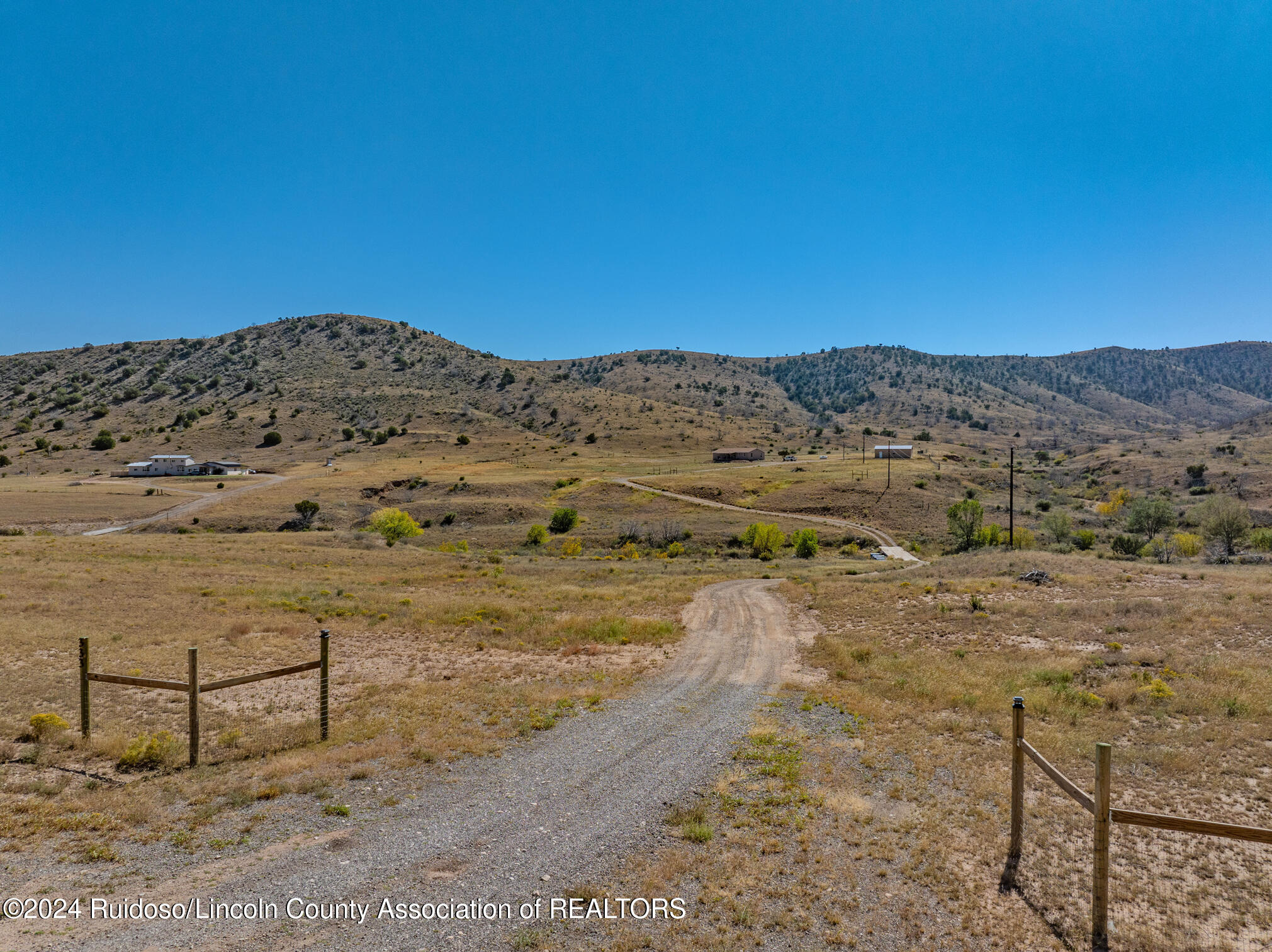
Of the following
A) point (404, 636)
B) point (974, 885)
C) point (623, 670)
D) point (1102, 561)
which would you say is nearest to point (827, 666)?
point (623, 670)

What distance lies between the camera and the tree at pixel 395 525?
2579 inches

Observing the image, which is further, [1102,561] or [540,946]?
[1102,561]

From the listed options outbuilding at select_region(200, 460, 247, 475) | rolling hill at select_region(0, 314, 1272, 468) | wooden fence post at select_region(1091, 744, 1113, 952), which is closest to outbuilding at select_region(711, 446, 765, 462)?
rolling hill at select_region(0, 314, 1272, 468)

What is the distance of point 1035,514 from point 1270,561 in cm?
3464

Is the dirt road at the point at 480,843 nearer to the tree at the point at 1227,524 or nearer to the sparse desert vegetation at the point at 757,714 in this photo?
the sparse desert vegetation at the point at 757,714

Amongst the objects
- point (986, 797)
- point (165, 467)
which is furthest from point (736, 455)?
point (986, 797)

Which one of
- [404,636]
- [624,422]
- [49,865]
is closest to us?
[49,865]

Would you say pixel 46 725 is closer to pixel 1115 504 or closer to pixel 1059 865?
pixel 1059 865

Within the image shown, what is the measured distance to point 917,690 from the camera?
1528 cm

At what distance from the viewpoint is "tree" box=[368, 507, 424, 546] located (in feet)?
215

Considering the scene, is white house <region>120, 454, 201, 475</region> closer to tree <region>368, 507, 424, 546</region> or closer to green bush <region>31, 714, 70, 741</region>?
tree <region>368, 507, 424, 546</region>

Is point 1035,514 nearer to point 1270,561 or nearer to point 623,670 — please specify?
point 1270,561

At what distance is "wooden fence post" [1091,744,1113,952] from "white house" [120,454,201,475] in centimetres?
12190

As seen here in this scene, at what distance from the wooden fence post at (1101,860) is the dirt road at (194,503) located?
80.6 meters
